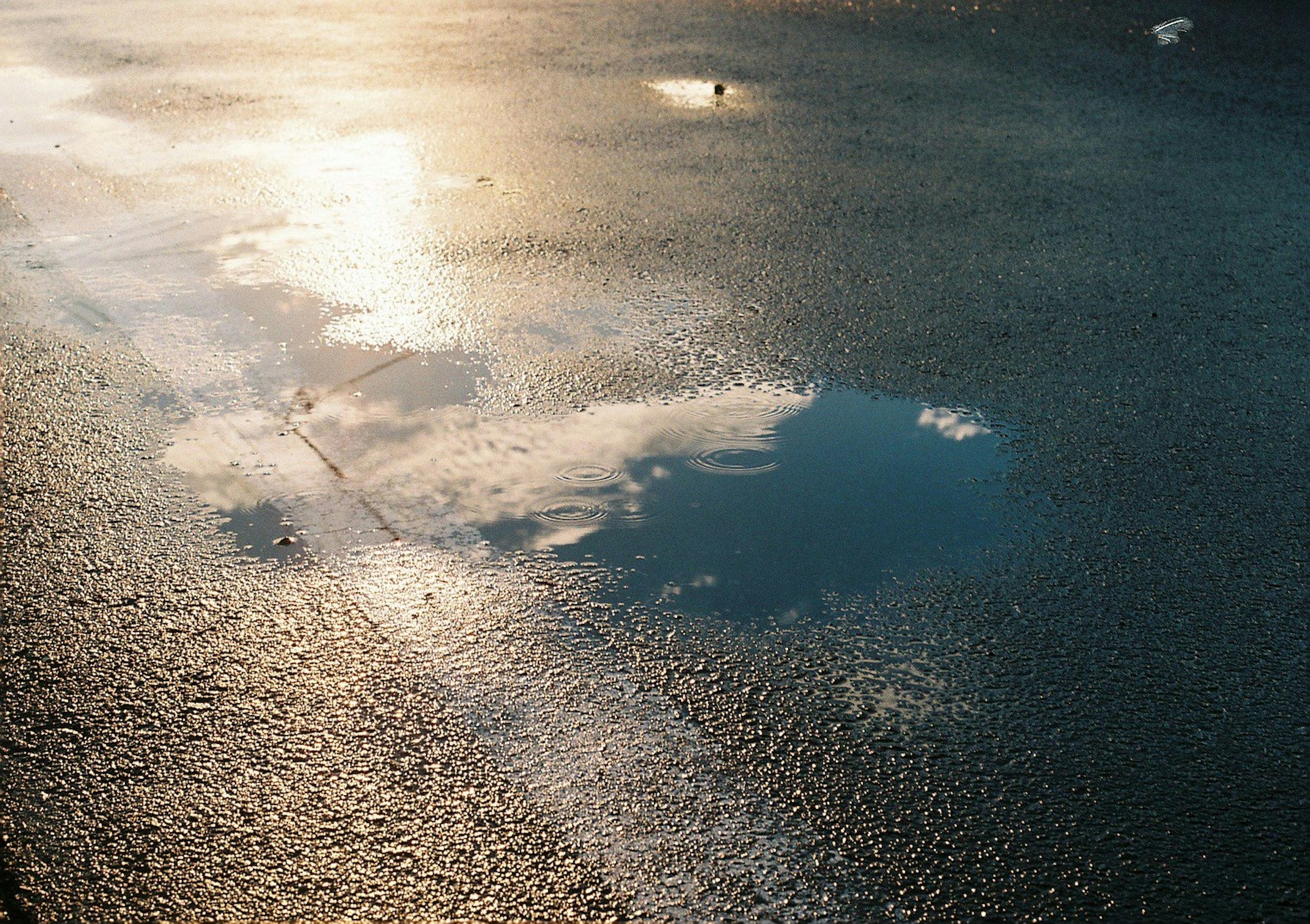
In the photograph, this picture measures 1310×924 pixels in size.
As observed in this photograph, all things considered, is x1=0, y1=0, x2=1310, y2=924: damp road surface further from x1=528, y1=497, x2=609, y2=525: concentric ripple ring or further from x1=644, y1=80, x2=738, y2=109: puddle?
x1=644, y1=80, x2=738, y2=109: puddle

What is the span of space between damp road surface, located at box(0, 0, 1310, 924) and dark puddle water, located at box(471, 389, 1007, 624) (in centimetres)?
2

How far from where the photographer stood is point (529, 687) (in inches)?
→ 120

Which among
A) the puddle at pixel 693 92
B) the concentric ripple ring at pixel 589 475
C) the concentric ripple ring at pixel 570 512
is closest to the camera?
the concentric ripple ring at pixel 570 512

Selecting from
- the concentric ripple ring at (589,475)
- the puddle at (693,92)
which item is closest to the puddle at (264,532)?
the concentric ripple ring at (589,475)

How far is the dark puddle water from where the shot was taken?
3.49 metres

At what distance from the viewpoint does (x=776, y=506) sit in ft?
12.7

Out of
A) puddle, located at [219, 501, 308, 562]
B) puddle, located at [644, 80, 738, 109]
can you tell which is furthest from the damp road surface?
puddle, located at [644, 80, 738, 109]

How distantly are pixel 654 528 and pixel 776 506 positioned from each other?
0.41m

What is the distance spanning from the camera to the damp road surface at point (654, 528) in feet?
8.44

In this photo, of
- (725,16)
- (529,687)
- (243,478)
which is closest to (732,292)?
(243,478)

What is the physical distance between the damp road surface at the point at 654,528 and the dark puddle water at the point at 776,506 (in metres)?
0.02

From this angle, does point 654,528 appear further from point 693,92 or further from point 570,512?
point 693,92

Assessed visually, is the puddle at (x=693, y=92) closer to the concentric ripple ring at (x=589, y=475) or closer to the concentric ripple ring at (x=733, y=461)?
the concentric ripple ring at (x=733, y=461)

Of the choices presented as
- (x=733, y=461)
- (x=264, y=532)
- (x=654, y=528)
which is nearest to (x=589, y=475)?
(x=654, y=528)
